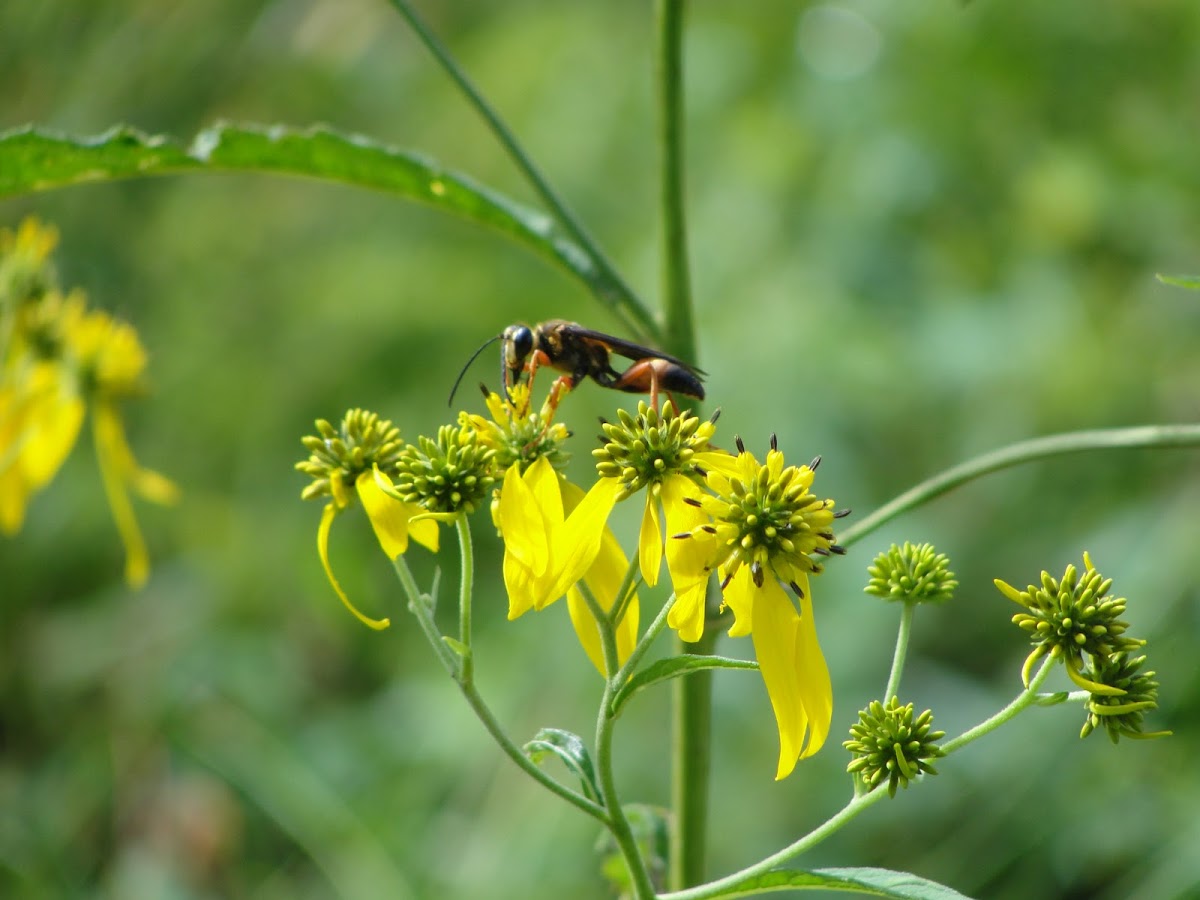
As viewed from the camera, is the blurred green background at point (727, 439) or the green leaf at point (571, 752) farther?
the blurred green background at point (727, 439)

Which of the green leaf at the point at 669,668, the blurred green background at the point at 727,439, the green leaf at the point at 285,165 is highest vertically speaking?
the blurred green background at the point at 727,439

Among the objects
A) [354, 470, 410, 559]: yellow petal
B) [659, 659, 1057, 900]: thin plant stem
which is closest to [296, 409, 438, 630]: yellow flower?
[354, 470, 410, 559]: yellow petal

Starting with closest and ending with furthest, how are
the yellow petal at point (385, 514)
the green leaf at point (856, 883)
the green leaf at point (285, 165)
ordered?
1. the green leaf at point (856, 883)
2. the yellow petal at point (385, 514)
3. the green leaf at point (285, 165)

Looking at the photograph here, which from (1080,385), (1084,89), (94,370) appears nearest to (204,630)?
(94,370)

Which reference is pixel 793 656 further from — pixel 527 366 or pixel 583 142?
pixel 583 142

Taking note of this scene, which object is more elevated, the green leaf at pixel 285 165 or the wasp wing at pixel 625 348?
the green leaf at pixel 285 165

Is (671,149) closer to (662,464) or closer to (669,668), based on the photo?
(662,464)

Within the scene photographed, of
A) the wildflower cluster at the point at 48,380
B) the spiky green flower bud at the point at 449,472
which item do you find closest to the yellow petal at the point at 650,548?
the spiky green flower bud at the point at 449,472

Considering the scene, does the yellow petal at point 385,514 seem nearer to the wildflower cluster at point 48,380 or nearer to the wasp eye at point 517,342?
the wasp eye at point 517,342
